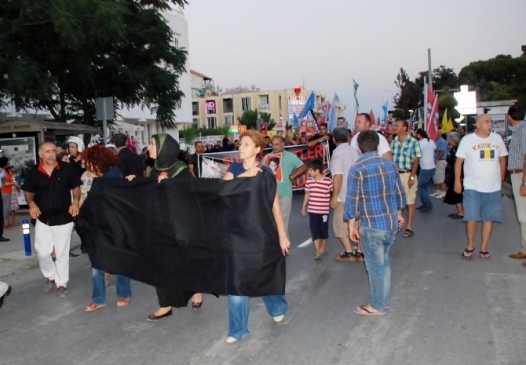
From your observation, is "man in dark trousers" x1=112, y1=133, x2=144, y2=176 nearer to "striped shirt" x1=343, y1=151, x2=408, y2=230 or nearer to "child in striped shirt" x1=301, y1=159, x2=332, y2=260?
"child in striped shirt" x1=301, y1=159, x2=332, y2=260

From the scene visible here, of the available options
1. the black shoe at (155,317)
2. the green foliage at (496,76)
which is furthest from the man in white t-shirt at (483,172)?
the green foliage at (496,76)

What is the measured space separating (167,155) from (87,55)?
13265 millimetres

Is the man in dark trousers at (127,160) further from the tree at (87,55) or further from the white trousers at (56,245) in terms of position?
the tree at (87,55)

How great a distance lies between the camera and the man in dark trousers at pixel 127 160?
30.1ft

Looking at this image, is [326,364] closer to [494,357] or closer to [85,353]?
[494,357]

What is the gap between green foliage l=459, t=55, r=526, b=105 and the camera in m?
62.5

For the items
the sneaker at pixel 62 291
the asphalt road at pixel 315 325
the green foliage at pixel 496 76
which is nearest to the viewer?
the asphalt road at pixel 315 325

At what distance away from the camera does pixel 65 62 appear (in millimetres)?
18938

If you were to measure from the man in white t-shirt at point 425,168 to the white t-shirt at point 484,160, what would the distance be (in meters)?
4.95

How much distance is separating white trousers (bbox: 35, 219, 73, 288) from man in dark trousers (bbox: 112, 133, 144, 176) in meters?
1.79

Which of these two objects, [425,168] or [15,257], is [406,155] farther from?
[15,257]

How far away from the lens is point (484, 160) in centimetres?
842

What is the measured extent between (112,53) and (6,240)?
34.3 feet

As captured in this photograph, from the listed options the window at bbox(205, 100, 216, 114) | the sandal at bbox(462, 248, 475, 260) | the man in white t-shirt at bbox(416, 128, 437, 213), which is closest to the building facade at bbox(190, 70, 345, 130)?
the window at bbox(205, 100, 216, 114)
